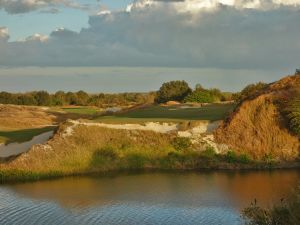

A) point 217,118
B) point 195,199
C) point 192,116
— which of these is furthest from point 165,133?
point 195,199

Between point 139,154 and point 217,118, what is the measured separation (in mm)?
8816

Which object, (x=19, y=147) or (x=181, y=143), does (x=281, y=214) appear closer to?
(x=181, y=143)

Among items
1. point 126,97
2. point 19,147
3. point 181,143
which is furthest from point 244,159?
point 126,97

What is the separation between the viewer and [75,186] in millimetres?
32875

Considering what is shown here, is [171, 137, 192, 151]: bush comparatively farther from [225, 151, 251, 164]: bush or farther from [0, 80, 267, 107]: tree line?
[0, 80, 267, 107]: tree line

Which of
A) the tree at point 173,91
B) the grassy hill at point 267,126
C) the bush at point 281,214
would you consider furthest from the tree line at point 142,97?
the bush at point 281,214

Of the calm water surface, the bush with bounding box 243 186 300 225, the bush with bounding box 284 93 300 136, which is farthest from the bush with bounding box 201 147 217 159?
the bush with bounding box 243 186 300 225

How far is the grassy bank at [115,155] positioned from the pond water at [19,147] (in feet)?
8.24

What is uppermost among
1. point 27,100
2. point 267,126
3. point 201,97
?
point 201,97

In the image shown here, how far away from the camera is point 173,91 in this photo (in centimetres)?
9656

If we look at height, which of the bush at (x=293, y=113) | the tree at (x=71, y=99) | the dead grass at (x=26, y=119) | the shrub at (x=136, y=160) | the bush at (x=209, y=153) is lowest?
the shrub at (x=136, y=160)

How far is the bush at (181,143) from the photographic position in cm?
4045

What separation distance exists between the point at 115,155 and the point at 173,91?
57.5 meters

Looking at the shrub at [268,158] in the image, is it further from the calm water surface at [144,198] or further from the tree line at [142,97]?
the tree line at [142,97]
